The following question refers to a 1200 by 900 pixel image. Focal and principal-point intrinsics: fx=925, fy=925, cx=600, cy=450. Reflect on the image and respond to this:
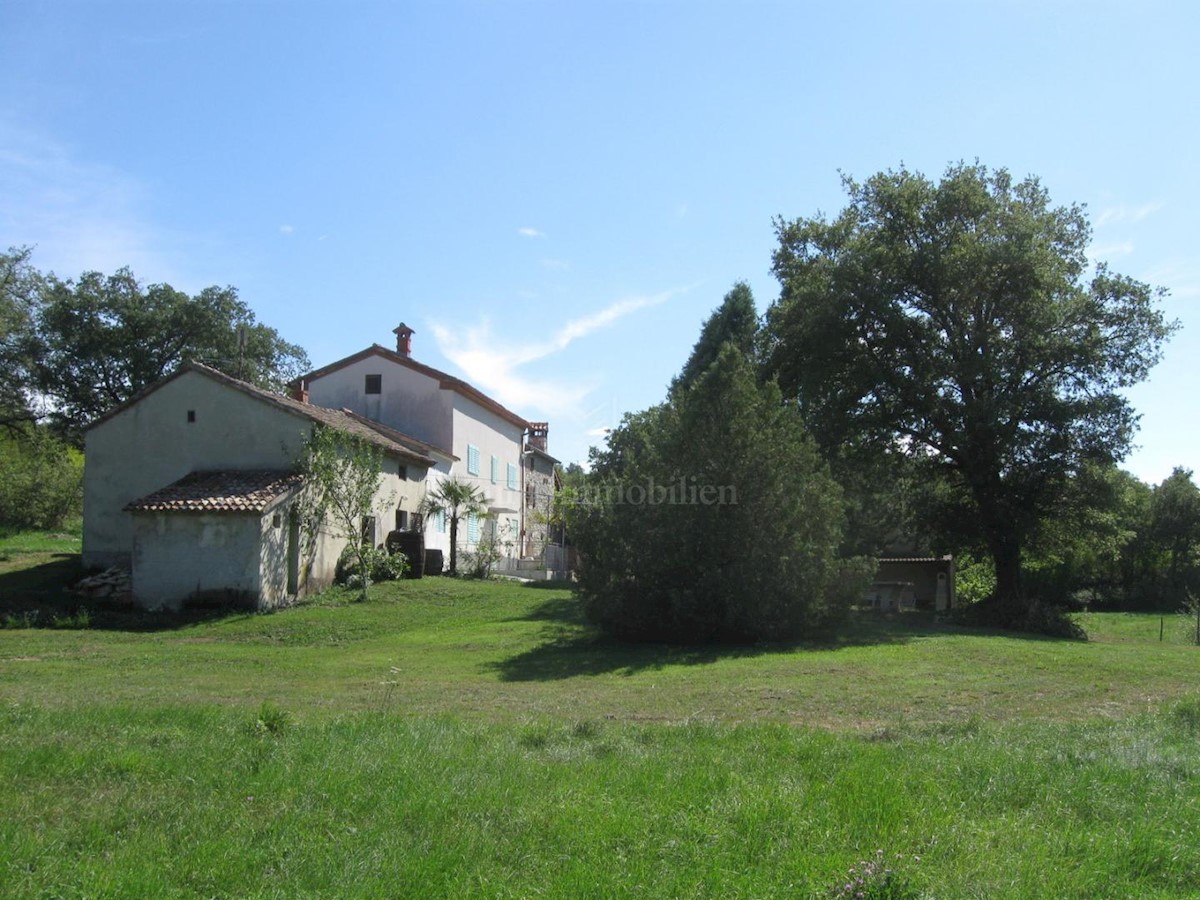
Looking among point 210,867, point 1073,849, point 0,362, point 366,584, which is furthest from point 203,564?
point 0,362

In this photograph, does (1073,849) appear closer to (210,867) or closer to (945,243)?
(210,867)

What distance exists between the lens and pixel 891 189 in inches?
1210

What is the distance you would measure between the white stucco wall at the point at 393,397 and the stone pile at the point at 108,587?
44.9 ft

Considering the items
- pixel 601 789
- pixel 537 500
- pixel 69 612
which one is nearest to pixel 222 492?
pixel 69 612

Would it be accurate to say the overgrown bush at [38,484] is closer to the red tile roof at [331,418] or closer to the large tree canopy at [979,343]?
the red tile roof at [331,418]

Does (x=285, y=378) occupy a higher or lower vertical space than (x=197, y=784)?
higher

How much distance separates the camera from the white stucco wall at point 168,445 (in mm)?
27281

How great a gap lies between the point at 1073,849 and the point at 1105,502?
27377mm

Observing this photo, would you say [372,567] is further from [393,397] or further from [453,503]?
[393,397]

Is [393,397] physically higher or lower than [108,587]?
higher

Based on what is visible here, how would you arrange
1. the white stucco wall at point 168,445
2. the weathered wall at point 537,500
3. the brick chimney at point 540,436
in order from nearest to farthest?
the white stucco wall at point 168,445 → the weathered wall at point 537,500 → the brick chimney at point 540,436

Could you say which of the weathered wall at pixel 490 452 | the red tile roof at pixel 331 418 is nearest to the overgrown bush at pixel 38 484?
the red tile roof at pixel 331 418

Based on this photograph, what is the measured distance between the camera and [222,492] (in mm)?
25156

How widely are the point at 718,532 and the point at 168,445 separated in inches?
710
